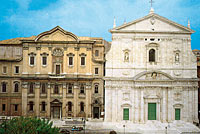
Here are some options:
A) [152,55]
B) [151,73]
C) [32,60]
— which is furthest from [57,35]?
[151,73]

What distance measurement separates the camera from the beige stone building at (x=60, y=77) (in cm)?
3600

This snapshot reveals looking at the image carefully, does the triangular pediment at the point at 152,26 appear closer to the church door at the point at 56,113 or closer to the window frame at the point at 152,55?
the window frame at the point at 152,55

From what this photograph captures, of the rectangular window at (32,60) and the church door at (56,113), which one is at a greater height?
the rectangular window at (32,60)

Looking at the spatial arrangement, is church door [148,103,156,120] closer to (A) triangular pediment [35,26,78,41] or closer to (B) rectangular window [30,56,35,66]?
(A) triangular pediment [35,26,78,41]

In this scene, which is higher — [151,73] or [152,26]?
[152,26]

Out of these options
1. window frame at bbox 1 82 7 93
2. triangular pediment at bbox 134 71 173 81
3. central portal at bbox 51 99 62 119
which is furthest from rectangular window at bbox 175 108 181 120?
window frame at bbox 1 82 7 93

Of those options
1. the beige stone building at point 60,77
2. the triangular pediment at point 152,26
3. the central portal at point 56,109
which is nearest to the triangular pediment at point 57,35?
the beige stone building at point 60,77

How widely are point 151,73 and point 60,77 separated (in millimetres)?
14264

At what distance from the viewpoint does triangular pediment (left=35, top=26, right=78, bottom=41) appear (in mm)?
36594

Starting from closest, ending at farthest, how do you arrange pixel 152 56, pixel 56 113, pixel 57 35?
pixel 152 56 → pixel 56 113 → pixel 57 35

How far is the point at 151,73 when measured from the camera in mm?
32906

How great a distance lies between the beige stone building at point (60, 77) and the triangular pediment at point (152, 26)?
650 cm

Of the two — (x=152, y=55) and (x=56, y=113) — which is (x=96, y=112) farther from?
(x=152, y=55)

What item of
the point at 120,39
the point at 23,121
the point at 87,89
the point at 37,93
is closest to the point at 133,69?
the point at 120,39
